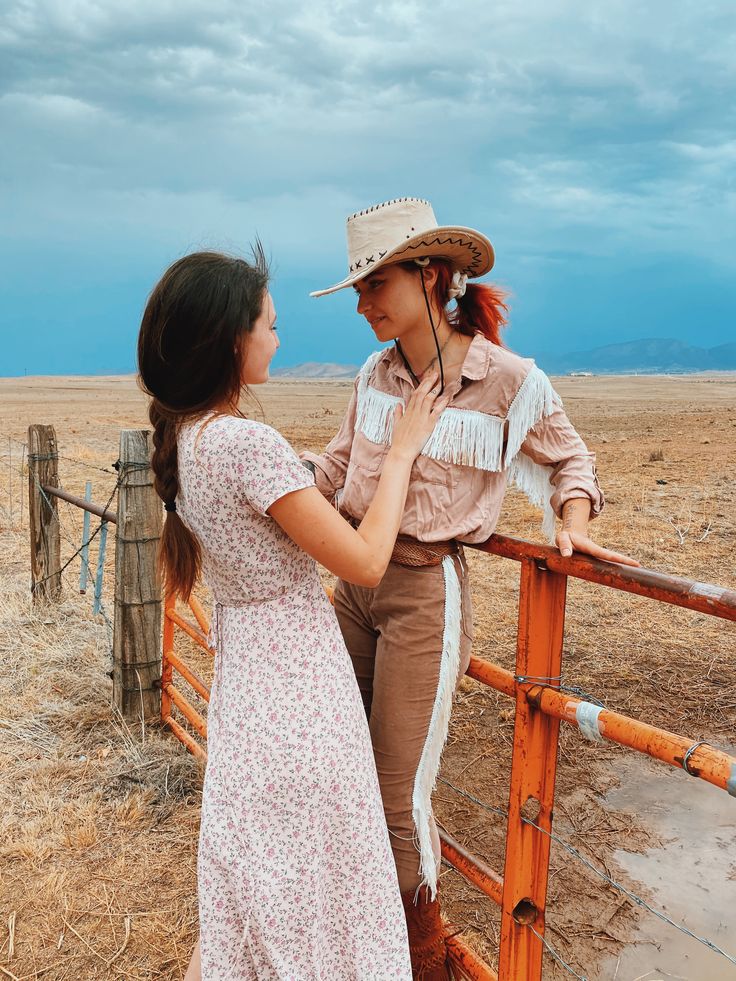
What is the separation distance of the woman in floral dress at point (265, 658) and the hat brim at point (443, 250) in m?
0.26

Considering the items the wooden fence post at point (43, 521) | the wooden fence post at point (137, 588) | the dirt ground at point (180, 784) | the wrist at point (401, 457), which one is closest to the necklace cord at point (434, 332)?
the wrist at point (401, 457)

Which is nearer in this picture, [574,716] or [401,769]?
[574,716]

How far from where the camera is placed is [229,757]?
5.73 feet

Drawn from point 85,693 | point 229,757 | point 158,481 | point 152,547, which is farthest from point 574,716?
point 85,693

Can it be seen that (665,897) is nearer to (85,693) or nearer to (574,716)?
(574,716)

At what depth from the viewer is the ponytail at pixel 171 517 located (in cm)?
171

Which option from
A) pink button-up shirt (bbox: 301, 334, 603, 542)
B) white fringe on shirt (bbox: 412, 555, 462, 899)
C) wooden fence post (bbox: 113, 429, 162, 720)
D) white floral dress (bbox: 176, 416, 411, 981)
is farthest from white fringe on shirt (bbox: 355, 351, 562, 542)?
wooden fence post (bbox: 113, 429, 162, 720)

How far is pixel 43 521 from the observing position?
17.5ft

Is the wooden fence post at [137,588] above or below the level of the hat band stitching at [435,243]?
below

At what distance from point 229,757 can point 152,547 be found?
2056 millimetres

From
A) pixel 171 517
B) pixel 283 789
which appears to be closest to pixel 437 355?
pixel 171 517

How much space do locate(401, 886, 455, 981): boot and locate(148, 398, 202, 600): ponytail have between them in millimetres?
899

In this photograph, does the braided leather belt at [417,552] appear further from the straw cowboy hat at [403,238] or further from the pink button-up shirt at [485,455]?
the straw cowboy hat at [403,238]

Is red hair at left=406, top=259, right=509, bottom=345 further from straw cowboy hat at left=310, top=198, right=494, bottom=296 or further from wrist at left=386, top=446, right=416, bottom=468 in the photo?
wrist at left=386, top=446, right=416, bottom=468
